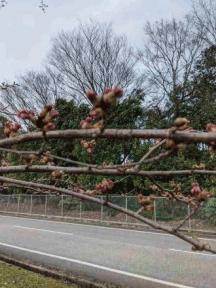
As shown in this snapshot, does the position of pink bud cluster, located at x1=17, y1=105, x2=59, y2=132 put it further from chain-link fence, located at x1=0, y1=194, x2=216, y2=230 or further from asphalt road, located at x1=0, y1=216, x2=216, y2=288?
chain-link fence, located at x1=0, y1=194, x2=216, y2=230

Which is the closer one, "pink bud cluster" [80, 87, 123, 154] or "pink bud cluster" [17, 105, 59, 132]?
"pink bud cluster" [80, 87, 123, 154]

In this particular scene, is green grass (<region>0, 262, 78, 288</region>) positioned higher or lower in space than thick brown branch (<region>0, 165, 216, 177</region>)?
lower

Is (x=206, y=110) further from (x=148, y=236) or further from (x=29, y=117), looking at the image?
(x=29, y=117)

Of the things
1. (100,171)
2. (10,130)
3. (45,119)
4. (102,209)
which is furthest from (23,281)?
(102,209)

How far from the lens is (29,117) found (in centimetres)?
195

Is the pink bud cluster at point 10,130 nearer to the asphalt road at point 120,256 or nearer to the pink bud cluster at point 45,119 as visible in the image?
the pink bud cluster at point 45,119

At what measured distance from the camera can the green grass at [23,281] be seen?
8.99 m

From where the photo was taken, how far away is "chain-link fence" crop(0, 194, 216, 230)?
22.3 m

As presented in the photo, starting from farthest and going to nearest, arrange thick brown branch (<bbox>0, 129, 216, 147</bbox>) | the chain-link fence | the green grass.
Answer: the chain-link fence < the green grass < thick brown branch (<bbox>0, 129, 216, 147</bbox>)

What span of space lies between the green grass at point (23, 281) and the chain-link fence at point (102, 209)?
228 inches

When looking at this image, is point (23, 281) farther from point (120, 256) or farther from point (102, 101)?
point (102, 101)

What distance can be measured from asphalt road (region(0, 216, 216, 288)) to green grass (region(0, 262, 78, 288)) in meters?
1.14

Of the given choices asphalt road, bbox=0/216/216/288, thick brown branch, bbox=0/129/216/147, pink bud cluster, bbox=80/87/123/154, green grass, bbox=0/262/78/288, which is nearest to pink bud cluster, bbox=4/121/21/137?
thick brown branch, bbox=0/129/216/147

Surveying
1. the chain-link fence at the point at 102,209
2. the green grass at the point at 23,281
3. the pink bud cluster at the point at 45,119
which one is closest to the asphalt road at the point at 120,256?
the green grass at the point at 23,281
